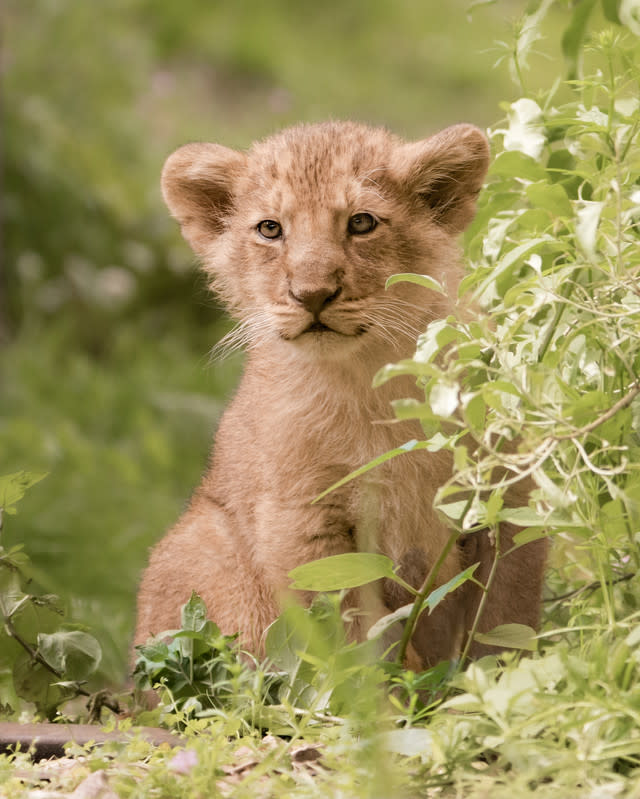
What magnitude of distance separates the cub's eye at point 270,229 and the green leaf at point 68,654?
1347 mm

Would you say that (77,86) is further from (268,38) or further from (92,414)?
(268,38)

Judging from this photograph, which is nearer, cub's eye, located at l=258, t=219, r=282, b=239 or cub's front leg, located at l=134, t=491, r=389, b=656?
cub's front leg, located at l=134, t=491, r=389, b=656

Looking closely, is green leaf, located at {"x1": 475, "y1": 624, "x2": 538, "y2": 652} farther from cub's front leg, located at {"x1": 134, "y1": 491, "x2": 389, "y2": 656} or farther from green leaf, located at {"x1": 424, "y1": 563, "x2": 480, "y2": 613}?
cub's front leg, located at {"x1": 134, "y1": 491, "x2": 389, "y2": 656}

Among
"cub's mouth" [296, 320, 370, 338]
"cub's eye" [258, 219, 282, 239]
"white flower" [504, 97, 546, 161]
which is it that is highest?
"white flower" [504, 97, 546, 161]

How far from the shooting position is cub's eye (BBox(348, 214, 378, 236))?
3477mm

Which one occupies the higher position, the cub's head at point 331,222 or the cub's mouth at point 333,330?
the cub's head at point 331,222

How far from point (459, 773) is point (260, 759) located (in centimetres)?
46

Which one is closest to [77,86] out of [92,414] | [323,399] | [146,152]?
[146,152]

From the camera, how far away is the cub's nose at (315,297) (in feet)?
10.7

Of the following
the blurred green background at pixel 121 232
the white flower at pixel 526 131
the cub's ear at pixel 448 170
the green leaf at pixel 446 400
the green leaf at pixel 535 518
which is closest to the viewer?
the green leaf at pixel 446 400

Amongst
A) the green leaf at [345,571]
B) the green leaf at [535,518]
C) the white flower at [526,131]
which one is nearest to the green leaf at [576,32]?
the white flower at [526,131]

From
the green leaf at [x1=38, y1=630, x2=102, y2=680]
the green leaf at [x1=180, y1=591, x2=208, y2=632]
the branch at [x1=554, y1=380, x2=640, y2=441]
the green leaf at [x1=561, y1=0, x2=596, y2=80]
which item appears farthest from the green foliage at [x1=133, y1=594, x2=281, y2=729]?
the green leaf at [x1=561, y1=0, x2=596, y2=80]

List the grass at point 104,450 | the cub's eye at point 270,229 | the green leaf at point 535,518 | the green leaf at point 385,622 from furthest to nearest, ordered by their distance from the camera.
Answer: the grass at point 104,450 < the cub's eye at point 270,229 < the green leaf at point 385,622 < the green leaf at point 535,518

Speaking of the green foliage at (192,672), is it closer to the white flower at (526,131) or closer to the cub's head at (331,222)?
the cub's head at (331,222)
